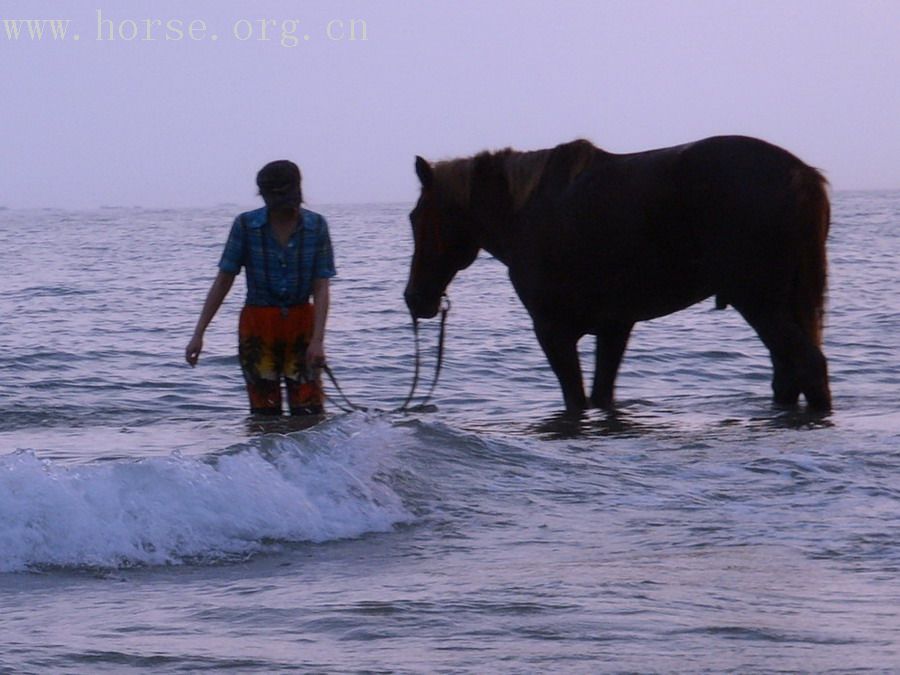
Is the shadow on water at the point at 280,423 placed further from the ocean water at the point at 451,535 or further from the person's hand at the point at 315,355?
the person's hand at the point at 315,355

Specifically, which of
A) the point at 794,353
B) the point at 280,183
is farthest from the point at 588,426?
the point at 280,183

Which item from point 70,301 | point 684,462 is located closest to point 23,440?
point 684,462

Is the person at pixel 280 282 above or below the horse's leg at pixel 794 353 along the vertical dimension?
above

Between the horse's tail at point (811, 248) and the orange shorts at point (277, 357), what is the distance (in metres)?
2.58

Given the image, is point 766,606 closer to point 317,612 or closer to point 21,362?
point 317,612

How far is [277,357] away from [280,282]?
0.38m

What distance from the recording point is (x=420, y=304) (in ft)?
28.3

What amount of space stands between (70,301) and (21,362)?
680cm

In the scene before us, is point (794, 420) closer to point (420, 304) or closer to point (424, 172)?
point (420, 304)

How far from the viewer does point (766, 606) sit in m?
3.56

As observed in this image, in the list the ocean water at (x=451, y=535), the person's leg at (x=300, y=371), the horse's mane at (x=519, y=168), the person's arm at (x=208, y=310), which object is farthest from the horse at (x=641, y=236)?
the person's arm at (x=208, y=310)

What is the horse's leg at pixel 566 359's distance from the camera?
8055 mm

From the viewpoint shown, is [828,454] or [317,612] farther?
[828,454]

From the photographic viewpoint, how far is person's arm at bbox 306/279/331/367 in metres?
6.35
